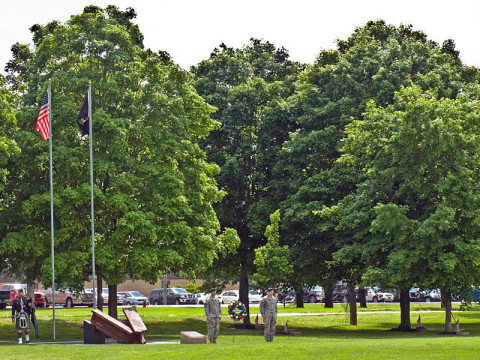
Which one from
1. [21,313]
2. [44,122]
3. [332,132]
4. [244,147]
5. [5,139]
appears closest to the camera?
[21,313]

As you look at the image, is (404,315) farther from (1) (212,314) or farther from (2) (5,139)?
(2) (5,139)

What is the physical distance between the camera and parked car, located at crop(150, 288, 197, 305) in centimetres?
7219

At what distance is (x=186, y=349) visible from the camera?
69.2 ft

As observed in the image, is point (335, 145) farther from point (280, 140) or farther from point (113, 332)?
point (113, 332)

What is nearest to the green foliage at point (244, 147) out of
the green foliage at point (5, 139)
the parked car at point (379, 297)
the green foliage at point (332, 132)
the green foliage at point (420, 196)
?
the green foliage at point (332, 132)

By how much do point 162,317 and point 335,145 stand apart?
13.7 meters

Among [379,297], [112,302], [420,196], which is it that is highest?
[420,196]

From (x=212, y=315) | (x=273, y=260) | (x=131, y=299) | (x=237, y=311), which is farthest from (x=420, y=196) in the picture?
(x=131, y=299)

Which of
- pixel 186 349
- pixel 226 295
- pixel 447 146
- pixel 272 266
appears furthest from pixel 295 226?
pixel 226 295

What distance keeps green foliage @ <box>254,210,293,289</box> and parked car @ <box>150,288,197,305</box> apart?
3552cm

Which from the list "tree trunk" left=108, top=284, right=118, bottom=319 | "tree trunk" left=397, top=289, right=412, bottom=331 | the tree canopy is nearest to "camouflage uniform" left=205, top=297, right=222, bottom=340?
the tree canopy

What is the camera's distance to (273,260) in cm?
3712

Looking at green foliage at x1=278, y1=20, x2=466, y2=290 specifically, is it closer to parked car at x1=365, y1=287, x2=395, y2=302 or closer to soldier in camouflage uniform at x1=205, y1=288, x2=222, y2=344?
soldier in camouflage uniform at x1=205, y1=288, x2=222, y2=344

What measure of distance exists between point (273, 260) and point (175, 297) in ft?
120
